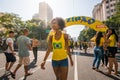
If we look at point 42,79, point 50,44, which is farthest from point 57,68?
point 42,79

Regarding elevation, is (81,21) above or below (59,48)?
above

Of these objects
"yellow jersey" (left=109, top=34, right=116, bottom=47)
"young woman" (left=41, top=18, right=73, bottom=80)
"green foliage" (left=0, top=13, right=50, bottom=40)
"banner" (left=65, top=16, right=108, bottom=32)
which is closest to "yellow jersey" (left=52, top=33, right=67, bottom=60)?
"young woman" (left=41, top=18, right=73, bottom=80)

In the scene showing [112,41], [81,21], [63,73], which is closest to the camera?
[63,73]

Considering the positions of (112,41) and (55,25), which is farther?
(112,41)

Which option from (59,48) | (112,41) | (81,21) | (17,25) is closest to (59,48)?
(59,48)

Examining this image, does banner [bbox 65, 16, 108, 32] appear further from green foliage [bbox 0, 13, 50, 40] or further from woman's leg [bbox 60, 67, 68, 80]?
green foliage [bbox 0, 13, 50, 40]

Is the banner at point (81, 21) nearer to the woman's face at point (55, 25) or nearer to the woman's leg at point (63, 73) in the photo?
the woman's face at point (55, 25)

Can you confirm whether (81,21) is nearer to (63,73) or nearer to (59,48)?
(59,48)

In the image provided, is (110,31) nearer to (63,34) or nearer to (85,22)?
(63,34)

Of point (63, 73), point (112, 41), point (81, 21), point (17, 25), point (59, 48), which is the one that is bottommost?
point (63, 73)

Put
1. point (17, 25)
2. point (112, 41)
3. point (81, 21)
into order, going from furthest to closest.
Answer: point (17, 25) < point (81, 21) < point (112, 41)

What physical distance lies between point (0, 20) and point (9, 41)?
5500cm

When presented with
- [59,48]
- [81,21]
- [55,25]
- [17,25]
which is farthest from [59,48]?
[17,25]

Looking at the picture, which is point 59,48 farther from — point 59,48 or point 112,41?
point 112,41
